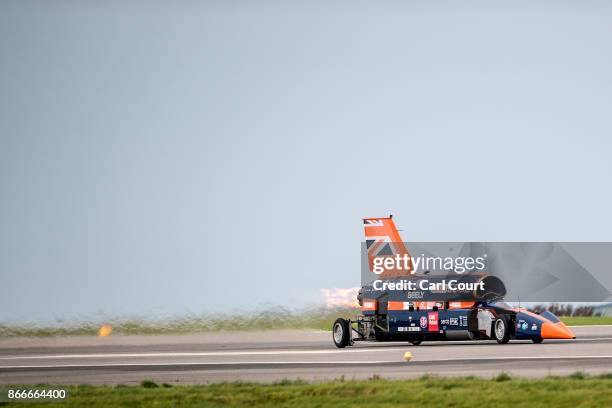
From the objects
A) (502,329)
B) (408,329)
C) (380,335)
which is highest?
(408,329)

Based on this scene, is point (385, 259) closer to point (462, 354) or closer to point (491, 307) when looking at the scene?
point (491, 307)

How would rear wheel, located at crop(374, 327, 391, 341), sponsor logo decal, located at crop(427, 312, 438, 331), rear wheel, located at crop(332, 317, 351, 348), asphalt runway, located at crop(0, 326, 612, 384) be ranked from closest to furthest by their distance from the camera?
asphalt runway, located at crop(0, 326, 612, 384)
sponsor logo decal, located at crop(427, 312, 438, 331)
rear wheel, located at crop(332, 317, 351, 348)
rear wheel, located at crop(374, 327, 391, 341)

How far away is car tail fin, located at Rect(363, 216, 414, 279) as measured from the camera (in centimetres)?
5403

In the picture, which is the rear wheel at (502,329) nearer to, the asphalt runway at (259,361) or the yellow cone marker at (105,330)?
the asphalt runway at (259,361)

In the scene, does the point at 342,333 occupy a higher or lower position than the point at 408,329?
lower

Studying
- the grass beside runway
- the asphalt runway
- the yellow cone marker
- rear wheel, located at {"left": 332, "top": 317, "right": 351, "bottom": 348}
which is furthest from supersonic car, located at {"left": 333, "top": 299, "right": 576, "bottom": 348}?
the grass beside runway

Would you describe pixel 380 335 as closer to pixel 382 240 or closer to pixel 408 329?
pixel 408 329

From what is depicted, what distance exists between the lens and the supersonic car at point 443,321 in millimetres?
45656

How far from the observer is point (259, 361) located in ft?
125

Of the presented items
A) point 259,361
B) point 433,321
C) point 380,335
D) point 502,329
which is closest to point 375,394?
point 259,361

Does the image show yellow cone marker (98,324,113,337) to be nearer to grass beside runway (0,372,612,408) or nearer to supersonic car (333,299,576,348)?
supersonic car (333,299,576,348)

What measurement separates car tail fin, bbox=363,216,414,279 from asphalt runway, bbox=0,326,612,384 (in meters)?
4.40

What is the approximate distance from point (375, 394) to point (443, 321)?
906 inches

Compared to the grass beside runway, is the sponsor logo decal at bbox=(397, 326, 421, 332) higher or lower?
higher
